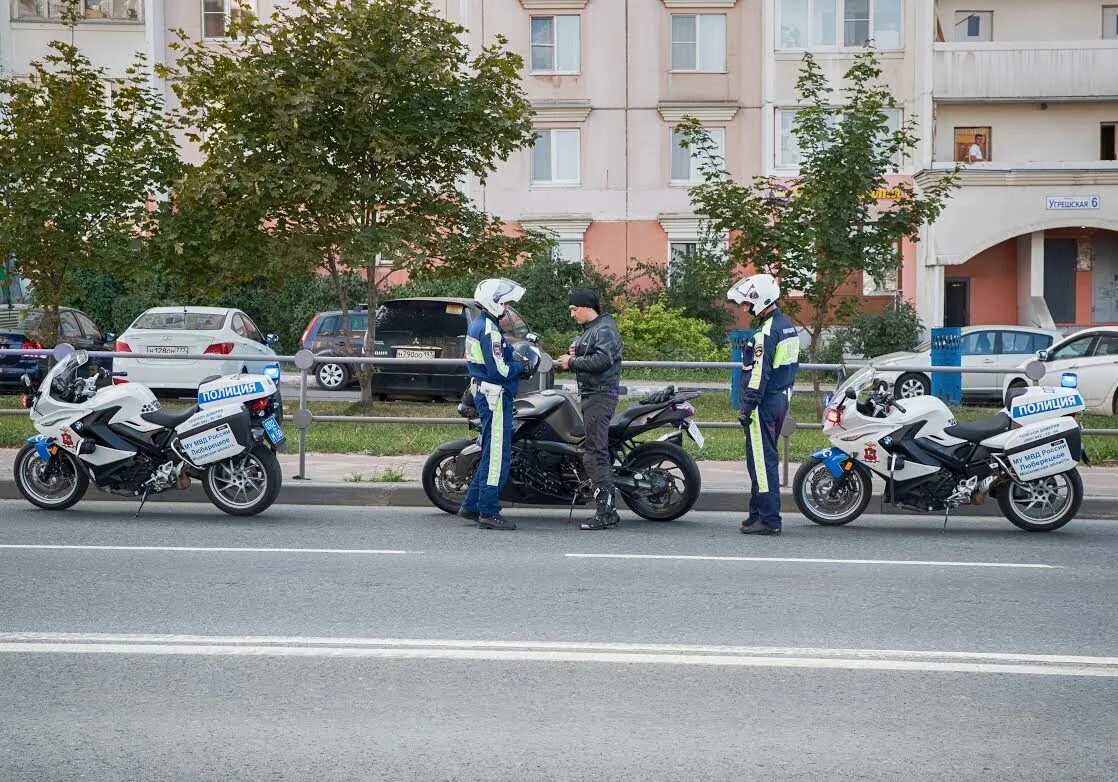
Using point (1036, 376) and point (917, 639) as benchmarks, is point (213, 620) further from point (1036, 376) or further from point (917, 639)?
point (1036, 376)

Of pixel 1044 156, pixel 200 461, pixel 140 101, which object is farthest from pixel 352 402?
pixel 1044 156

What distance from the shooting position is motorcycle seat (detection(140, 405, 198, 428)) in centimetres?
1113

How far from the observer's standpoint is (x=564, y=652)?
6633 millimetres

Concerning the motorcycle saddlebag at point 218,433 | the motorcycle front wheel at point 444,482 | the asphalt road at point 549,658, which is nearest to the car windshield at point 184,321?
the motorcycle saddlebag at point 218,433

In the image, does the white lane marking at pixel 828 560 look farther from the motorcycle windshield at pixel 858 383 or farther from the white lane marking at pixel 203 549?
the motorcycle windshield at pixel 858 383

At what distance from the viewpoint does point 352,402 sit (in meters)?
17.9

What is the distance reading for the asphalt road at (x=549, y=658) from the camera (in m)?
5.11

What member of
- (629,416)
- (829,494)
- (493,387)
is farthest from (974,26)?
(493,387)

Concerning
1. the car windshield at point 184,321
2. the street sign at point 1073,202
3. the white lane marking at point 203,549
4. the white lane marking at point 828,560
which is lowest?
the white lane marking at point 828,560

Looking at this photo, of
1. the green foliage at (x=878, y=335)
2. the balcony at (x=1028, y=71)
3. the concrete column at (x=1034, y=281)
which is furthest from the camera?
the concrete column at (x=1034, y=281)

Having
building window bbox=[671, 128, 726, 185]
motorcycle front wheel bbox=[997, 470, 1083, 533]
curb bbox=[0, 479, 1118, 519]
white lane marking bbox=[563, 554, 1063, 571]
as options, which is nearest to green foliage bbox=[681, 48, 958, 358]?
curb bbox=[0, 479, 1118, 519]

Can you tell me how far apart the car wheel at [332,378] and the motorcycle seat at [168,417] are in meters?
3.57

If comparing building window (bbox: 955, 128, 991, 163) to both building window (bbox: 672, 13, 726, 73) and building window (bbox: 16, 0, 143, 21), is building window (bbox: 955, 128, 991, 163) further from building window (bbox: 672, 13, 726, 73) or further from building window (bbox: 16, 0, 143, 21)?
building window (bbox: 16, 0, 143, 21)

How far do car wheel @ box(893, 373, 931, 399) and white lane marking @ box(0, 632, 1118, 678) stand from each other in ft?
17.1
